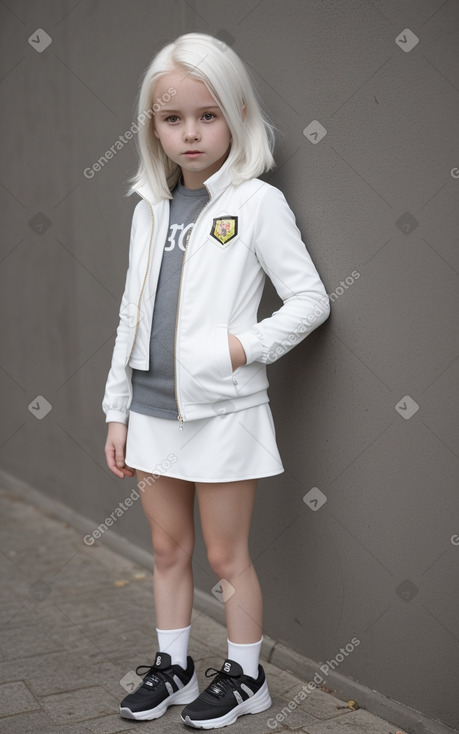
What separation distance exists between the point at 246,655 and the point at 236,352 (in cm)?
95

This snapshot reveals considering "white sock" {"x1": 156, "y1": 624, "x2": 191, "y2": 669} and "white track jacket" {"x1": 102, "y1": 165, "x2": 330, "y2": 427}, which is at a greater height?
"white track jacket" {"x1": 102, "y1": 165, "x2": 330, "y2": 427}

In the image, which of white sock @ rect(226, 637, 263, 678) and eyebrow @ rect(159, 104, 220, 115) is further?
white sock @ rect(226, 637, 263, 678)

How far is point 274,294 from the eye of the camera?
2916 mm

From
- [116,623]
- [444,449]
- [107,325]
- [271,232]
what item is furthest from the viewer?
[107,325]

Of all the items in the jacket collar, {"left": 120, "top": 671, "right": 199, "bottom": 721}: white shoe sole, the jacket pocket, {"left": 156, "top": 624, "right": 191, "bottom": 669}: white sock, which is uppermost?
the jacket collar

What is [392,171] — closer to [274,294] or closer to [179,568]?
[274,294]

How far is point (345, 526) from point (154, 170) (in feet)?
4.10

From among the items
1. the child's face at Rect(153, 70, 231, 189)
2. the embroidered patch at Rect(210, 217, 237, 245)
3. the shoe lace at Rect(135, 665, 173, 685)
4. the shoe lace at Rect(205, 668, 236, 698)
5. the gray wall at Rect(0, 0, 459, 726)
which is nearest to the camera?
the gray wall at Rect(0, 0, 459, 726)

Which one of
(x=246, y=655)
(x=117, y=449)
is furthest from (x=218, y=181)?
(x=246, y=655)

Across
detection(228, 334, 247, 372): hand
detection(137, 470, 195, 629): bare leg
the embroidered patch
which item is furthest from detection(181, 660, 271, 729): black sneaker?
the embroidered patch

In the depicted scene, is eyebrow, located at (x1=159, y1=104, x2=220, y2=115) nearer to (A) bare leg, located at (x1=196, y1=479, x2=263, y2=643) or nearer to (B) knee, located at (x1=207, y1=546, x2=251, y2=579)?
(A) bare leg, located at (x1=196, y1=479, x2=263, y2=643)

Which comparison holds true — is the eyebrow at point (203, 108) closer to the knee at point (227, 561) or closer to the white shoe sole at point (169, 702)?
the knee at point (227, 561)

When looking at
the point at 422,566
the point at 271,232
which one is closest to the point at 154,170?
the point at 271,232

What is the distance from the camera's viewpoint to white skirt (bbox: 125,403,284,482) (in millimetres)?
2543
